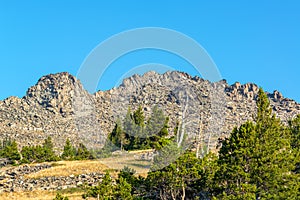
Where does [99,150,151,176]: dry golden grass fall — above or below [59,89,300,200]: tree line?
above

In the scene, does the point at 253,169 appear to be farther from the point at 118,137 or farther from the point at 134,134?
the point at 118,137

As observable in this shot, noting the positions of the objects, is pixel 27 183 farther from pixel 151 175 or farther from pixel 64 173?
pixel 151 175

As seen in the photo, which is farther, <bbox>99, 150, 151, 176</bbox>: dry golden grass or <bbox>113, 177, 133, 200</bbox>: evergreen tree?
<bbox>99, 150, 151, 176</bbox>: dry golden grass

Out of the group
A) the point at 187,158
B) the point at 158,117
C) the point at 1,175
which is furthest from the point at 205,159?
the point at 1,175

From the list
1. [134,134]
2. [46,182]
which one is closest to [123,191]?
[46,182]

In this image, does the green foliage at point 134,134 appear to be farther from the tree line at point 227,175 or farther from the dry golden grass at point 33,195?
the tree line at point 227,175

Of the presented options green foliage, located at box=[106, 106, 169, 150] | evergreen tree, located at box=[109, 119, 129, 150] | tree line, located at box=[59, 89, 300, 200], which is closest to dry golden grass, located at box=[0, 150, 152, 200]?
green foliage, located at box=[106, 106, 169, 150]

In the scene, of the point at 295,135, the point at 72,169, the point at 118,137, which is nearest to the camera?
the point at 295,135

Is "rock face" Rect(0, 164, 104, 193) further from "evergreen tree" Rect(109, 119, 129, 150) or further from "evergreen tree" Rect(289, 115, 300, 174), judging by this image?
"evergreen tree" Rect(289, 115, 300, 174)

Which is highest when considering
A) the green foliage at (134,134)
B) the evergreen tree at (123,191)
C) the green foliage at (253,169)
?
the green foliage at (134,134)

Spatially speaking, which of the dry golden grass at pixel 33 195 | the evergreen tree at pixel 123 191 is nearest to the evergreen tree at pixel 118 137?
the dry golden grass at pixel 33 195

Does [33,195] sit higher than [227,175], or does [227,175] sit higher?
[33,195]

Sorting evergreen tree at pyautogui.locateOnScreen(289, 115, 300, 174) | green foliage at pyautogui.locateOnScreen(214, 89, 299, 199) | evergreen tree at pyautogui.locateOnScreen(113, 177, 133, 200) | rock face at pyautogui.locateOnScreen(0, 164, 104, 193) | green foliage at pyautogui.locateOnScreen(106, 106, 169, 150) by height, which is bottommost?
evergreen tree at pyautogui.locateOnScreen(113, 177, 133, 200)

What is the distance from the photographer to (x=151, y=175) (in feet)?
141
